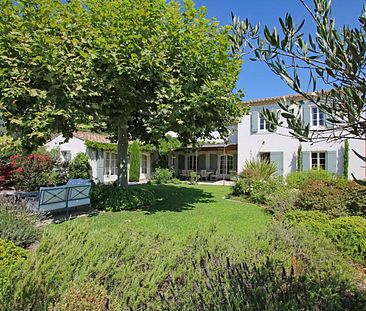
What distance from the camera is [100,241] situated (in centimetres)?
429

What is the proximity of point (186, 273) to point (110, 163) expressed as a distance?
20.4 meters

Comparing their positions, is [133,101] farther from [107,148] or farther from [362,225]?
[107,148]

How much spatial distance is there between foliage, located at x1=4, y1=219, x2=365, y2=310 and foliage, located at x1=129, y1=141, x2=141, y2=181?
18.6m

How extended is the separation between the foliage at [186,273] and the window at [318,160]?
1554 cm

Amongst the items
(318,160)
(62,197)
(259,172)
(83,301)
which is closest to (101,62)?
(62,197)

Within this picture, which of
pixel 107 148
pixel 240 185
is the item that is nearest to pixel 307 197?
pixel 240 185

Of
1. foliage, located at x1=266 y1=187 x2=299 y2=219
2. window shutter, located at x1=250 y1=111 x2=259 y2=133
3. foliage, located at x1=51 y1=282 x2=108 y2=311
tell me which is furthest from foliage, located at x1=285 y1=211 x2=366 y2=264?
window shutter, located at x1=250 y1=111 x2=259 y2=133

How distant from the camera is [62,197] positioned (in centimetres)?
902

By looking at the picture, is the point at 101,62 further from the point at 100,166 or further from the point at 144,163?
the point at 144,163

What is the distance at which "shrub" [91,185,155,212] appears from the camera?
34.6 ft

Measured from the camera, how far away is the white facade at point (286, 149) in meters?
17.3

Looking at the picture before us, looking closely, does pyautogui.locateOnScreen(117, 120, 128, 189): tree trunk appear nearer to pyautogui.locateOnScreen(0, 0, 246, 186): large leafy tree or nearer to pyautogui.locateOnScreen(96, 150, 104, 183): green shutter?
pyautogui.locateOnScreen(0, 0, 246, 186): large leafy tree

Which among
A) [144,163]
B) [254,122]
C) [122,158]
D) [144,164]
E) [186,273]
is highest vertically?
[254,122]

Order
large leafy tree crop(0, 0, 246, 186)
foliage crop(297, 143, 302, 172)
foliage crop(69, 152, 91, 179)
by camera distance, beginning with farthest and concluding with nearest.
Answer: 1. foliage crop(297, 143, 302, 172)
2. foliage crop(69, 152, 91, 179)
3. large leafy tree crop(0, 0, 246, 186)
